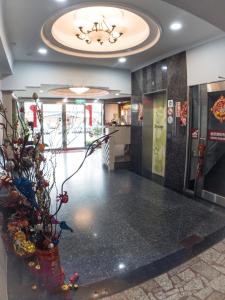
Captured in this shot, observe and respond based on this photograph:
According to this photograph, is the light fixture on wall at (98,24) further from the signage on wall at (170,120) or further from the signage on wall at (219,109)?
the signage on wall at (219,109)

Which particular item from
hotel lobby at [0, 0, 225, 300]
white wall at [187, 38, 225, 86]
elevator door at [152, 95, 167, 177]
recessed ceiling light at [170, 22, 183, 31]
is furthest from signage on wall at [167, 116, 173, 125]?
recessed ceiling light at [170, 22, 183, 31]

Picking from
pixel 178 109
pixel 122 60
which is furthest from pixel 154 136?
pixel 122 60

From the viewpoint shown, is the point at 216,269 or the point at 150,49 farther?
the point at 150,49

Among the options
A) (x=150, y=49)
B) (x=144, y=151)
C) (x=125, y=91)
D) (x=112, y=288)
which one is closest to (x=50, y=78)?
(x=125, y=91)

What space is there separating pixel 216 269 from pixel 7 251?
211 cm

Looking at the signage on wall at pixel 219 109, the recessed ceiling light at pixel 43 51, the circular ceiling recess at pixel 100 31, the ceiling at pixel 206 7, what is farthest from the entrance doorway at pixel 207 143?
the recessed ceiling light at pixel 43 51

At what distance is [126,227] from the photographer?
3219mm

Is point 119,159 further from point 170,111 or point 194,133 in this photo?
point 194,133

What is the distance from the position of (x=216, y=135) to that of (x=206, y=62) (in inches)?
51.7

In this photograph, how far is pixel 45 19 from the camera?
3.12 metres

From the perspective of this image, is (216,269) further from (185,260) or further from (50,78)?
(50,78)

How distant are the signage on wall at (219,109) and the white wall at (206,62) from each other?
0.37 m

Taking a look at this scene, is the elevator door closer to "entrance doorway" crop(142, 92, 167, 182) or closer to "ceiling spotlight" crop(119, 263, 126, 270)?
"entrance doorway" crop(142, 92, 167, 182)

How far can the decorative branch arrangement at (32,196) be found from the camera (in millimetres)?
1646
